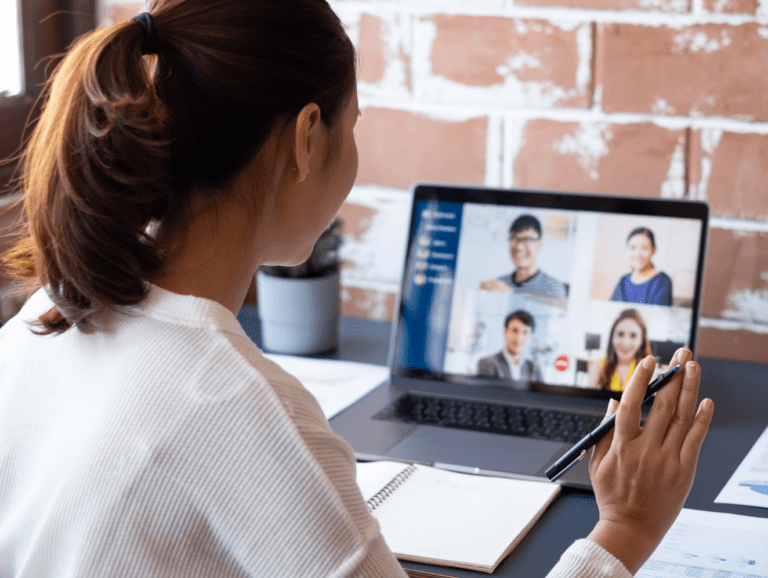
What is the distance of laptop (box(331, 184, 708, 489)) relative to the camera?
1.16m

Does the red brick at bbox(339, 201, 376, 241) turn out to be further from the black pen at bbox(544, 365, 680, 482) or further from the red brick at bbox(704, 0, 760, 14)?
the black pen at bbox(544, 365, 680, 482)

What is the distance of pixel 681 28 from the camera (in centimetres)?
127

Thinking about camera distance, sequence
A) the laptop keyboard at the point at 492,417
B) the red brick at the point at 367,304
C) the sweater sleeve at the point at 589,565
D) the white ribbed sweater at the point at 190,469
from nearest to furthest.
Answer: the white ribbed sweater at the point at 190,469 → the sweater sleeve at the point at 589,565 → the laptop keyboard at the point at 492,417 → the red brick at the point at 367,304

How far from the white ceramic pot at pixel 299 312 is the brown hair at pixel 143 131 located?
25.8 inches

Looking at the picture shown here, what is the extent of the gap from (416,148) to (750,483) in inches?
29.8

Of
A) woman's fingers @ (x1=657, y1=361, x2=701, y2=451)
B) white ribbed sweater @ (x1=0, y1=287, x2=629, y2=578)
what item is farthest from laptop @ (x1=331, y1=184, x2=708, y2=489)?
white ribbed sweater @ (x1=0, y1=287, x2=629, y2=578)

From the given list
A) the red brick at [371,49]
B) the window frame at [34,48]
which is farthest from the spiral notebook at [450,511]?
the window frame at [34,48]

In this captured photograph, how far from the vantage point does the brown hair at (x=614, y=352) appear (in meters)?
1.17

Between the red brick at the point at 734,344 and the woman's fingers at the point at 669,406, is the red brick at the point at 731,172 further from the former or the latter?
the woman's fingers at the point at 669,406

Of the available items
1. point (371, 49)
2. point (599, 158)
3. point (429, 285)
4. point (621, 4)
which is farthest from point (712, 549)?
point (371, 49)

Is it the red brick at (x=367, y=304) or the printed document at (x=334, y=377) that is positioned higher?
→ the red brick at (x=367, y=304)

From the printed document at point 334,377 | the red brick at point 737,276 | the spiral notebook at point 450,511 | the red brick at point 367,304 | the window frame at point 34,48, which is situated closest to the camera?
the spiral notebook at point 450,511

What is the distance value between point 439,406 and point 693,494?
35 centimetres

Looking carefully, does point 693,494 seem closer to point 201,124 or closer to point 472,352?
point 472,352
